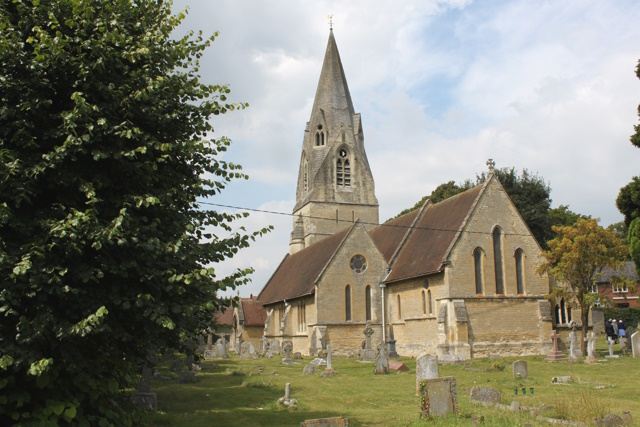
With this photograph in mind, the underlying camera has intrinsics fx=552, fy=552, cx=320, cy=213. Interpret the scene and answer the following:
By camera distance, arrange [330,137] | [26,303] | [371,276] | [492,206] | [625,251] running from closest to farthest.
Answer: [26,303] → [625,251] → [492,206] → [371,276] → [330,137]

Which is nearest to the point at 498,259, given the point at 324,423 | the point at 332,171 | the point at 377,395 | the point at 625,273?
the point at 377,395

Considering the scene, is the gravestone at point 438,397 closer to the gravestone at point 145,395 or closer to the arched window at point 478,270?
the gravestone at point 145,395

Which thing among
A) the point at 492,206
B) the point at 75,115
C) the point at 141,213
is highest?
the point at 492,206

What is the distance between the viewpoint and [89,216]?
22.8 ft

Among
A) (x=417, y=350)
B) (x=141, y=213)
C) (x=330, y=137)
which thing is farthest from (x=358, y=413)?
(x=330, y=137)

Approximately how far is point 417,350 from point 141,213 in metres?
23.1

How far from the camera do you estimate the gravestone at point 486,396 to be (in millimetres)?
11875

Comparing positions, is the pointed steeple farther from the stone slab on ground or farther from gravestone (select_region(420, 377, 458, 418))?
gravestone (select_region(420, 377, 458, 418))

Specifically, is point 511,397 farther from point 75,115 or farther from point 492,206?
point 492,206

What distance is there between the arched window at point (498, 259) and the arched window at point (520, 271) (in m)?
0.93

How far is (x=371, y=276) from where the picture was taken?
33.0 m

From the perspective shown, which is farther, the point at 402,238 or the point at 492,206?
the point at 402,238

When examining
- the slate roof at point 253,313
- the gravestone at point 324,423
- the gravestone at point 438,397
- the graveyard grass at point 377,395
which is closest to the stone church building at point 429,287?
the slate roof at point 253,313

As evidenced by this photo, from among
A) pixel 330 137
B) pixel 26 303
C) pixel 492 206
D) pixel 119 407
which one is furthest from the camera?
pixel 330 137
